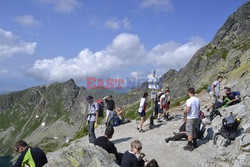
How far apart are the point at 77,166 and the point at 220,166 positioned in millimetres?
8170

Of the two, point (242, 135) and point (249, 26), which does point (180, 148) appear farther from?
point (249, 26)

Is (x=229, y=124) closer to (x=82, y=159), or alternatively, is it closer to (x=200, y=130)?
(x=200, y=130)

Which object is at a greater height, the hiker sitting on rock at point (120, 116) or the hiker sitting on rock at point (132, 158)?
the hiker sitting on rock at point (120, 116)

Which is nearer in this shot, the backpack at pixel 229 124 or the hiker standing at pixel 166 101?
the backpack at pixel 229 124

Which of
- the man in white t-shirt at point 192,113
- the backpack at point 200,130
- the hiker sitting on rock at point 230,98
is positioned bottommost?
the backpack at point 200,130

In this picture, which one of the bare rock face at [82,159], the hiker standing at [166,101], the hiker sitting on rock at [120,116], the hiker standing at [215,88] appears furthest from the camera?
the hiker sitting on rock at [120,116]

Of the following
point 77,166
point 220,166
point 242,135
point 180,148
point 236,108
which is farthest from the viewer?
point 236,108

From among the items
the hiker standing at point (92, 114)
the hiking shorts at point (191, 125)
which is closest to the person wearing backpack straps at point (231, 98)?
the hiking shorts at point (191, 125)

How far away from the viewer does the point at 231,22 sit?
135750 millimetres

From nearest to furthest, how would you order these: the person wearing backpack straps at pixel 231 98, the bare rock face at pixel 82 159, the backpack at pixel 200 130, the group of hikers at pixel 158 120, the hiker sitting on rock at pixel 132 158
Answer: the bare rock face at pixel 82 159, the group of hikers at pixel 158 120, the hiker sitting on rock at pixel 132 158, the backpack at pixel 200 130, the person wearing backpack straps at pixel 231 98

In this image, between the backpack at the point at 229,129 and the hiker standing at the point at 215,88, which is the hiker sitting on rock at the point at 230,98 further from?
the backpack at the point at 229,129

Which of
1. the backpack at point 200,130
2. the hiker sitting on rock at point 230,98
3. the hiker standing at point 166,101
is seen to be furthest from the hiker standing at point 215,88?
the backpack at point 200,130

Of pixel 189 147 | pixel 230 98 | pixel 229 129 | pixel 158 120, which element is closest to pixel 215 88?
pixel 230 98

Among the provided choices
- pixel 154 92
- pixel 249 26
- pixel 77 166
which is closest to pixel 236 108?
pixel 154 92
